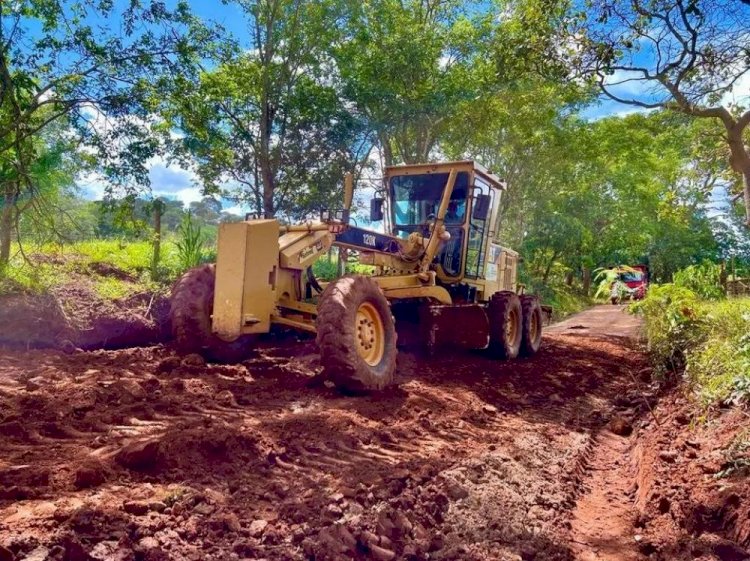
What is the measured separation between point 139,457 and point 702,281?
431 inches

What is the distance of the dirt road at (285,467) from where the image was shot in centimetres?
249

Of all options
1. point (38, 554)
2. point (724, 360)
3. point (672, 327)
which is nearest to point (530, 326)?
point (672, 327)

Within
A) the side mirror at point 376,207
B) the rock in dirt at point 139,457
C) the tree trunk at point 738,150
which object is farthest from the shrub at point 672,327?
the rock in dirt at point 139,457

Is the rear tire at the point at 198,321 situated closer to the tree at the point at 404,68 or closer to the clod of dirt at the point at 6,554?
the clod of dirt at the point at 6,554

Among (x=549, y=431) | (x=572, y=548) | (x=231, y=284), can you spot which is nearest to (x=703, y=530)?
(x=572, y=548)

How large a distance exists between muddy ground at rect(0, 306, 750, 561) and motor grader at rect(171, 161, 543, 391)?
47 centimetres

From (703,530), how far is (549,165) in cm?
1969

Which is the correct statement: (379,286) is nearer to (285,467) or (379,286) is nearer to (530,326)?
(285,467)

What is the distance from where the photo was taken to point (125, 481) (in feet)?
9.49

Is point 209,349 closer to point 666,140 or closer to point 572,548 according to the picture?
point 572,548

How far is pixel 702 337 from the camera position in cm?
707

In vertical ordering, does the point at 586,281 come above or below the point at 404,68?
below

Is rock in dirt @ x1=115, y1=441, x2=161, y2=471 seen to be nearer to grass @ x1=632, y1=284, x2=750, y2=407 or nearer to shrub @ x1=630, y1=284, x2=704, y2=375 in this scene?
grass @ x1=632, y1=284, x2=750, y2=407

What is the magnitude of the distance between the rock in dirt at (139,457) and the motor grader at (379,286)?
2.20 metres
